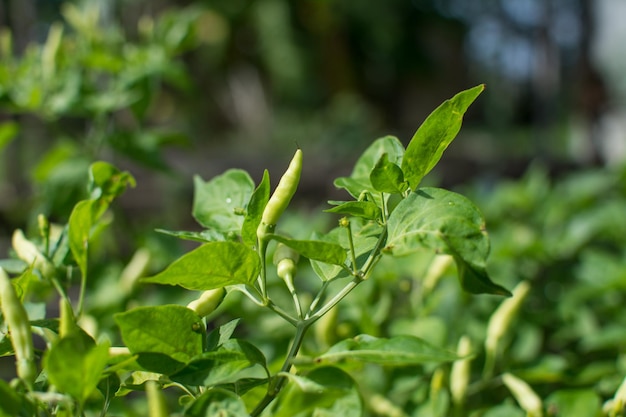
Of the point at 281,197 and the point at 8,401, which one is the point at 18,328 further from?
the point at 281,197

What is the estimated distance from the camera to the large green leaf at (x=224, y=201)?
25.4 inches

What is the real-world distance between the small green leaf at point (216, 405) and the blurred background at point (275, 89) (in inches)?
36.3

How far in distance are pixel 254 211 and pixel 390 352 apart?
158 mm

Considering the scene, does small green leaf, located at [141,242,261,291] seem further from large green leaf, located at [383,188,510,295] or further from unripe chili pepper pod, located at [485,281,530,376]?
unripe chili pepper pod, located at [485,281,530,376]

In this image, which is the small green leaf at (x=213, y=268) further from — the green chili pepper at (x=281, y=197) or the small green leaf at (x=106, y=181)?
the small green leaf at (x=106, y=181)

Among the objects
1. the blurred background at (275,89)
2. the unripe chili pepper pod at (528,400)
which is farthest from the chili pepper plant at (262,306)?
the blurred background at (275,89)

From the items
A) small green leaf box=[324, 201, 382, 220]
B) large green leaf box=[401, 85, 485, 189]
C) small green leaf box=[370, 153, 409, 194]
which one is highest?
large green leaf box=[401, 85, 485, 189]

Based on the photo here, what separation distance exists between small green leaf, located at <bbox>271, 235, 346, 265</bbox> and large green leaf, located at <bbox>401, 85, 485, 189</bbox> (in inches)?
3.4

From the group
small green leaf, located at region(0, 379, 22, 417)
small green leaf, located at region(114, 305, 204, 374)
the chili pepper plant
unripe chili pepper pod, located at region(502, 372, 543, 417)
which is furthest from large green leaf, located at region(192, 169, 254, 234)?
unripe chili pepper pod, located at region(502, 372, 543, 417)

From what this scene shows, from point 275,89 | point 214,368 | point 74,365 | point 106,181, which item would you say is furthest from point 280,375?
point 275,89

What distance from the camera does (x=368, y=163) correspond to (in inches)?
26.4

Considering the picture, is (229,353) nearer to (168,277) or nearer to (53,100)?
(168,277)

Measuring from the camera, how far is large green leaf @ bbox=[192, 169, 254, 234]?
64 cm

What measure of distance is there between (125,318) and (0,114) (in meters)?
2.50
